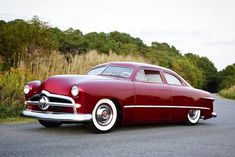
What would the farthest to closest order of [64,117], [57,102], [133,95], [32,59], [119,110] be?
→ 1. [32,59]
2. [133,95]
3. [119,110]
4. [57,102]
5. [64,117]

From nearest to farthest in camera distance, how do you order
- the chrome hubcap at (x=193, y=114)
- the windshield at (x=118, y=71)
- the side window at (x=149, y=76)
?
1. the windshield at (x=118, y=71)
2. the side window at (x=149, y=76)
3. the chrome hubcap at (x=193, y=114)

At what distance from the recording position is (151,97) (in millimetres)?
8852

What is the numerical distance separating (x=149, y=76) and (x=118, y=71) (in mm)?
728

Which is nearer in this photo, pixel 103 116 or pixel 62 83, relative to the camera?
pixel 62 83

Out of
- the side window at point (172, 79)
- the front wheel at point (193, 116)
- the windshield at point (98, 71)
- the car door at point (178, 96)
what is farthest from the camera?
the front wheel at point (193, 116)

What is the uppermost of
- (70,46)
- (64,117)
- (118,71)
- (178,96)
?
(70,46)

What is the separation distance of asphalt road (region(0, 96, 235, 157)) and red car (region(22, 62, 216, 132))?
302mm

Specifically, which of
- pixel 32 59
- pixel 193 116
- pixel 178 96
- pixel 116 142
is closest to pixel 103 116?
pixel 116 142

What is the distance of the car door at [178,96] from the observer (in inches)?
376

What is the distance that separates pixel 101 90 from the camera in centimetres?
777

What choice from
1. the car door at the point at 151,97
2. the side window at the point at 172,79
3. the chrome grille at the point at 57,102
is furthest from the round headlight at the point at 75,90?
the side window at the point at 172,79

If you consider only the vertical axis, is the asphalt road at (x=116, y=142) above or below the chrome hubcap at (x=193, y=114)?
below

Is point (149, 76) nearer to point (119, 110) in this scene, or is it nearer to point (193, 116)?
point (119, 110)

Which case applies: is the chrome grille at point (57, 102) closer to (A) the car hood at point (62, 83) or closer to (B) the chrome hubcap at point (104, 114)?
(A) the car hood at point (62, 83)
